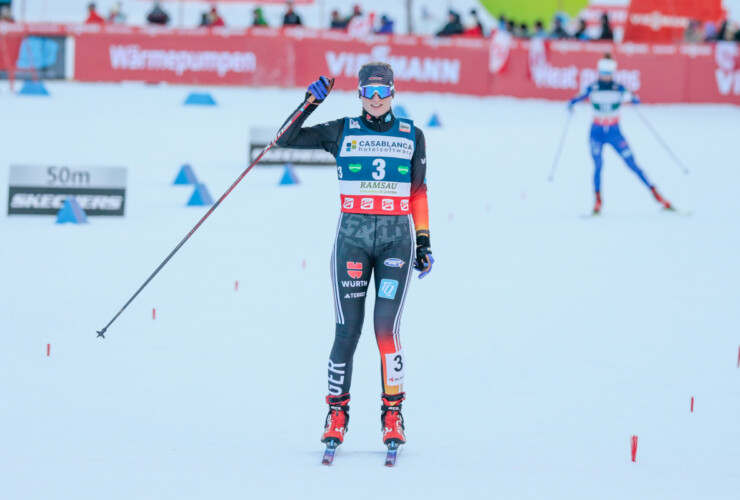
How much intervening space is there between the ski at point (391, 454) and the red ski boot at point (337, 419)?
24 cm

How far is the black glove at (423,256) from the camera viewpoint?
559 cm

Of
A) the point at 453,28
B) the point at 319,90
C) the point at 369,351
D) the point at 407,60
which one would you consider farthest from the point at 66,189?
the point at 453,28

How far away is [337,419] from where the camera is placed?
18.2ft

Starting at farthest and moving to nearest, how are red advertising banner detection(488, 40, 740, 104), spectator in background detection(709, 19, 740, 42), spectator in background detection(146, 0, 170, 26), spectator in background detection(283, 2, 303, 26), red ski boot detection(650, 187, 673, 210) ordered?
spectator in background detection(709, 19, 740, 42), spectator in background detection(283, 2, 303, 26), spectator in background detection(146, 0, 170, 26), red advertising banner detection(488, 40, 740, 104), red ski boot detection(650, 187, 673, 210)

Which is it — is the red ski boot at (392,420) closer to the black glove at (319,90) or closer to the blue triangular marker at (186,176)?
the black glove at (319,90)

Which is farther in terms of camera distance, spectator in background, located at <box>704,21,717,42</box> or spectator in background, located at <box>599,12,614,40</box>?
spectator in background, located at <box>704,21,717,42</box>

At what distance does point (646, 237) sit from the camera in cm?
1304

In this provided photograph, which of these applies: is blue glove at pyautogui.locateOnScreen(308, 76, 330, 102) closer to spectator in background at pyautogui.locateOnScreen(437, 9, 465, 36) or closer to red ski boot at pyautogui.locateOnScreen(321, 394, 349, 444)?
red ski boot at pyautogui.locateOnScreen(321, 394, 349, 444)

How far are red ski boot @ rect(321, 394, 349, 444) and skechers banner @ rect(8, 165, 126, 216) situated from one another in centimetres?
802

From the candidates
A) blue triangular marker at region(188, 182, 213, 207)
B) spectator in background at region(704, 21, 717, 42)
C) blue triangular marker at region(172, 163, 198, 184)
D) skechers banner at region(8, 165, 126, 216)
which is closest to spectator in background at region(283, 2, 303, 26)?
spectator in background at region(704, 21, 717, 42)

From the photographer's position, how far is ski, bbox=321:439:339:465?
210 inches

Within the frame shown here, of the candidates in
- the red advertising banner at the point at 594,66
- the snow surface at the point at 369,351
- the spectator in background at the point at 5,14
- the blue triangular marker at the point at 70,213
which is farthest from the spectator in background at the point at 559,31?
the blue triangular marker at the point at 70,213

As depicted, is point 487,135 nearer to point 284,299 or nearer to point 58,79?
point 58,79

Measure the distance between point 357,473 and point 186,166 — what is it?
10925mm
